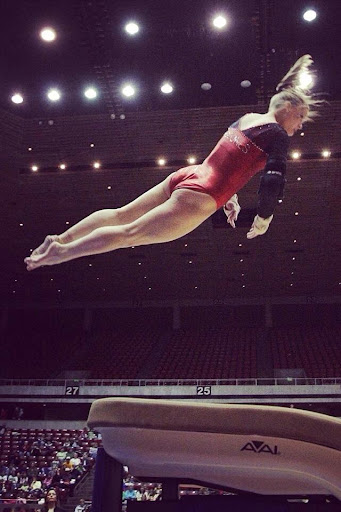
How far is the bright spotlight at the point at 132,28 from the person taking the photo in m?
8.17

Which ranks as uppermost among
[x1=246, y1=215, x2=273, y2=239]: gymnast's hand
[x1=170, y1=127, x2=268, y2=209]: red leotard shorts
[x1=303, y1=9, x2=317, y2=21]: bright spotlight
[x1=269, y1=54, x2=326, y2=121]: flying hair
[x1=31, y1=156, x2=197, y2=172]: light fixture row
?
[x1=31, y1=156, x2=197, y2=172]: light fixture row

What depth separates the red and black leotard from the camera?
2.38 meters

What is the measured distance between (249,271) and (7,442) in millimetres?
9669

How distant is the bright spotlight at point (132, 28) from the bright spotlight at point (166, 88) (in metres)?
1.36

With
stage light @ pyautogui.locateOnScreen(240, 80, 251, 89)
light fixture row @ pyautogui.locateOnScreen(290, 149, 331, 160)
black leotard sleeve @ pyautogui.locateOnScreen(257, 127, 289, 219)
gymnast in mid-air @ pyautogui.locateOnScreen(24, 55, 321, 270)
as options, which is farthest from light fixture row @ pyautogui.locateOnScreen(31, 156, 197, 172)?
black leotard sleeve @ pyautogui.locateOnScreen(257, 127, 289, 219)

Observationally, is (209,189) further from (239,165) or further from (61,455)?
(61,455)

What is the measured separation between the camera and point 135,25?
8188 mm

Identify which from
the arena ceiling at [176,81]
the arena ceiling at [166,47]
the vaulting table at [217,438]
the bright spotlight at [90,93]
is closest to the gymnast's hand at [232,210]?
the vaulting table at [217,438]

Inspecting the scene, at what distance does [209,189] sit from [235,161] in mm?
179

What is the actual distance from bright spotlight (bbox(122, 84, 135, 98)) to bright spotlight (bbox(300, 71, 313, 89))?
743 cm

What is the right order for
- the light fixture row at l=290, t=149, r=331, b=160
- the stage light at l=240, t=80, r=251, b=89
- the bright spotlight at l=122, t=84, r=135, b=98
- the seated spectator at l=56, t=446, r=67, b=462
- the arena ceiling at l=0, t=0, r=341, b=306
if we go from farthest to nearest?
1. the seated spectator at l=56, t=446, r=67, b=462
2. the light fixture row at l=290, t=149, r=331, b=160
3. the bright spotlight at l=122, t=84, r=135, b=98
4. the stage light at l=240, t=80, r=251, b=89
5. the arena ceiling at l=0, t=0, r=341, b=306

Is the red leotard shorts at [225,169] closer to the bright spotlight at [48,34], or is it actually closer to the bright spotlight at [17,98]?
the bright spotlight at [48,34]

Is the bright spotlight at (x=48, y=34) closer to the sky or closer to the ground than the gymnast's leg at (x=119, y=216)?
closer to the sky

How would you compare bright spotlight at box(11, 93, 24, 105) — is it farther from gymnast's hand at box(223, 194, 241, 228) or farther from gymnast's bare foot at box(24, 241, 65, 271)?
gymnast's bare foot at box(24, 241, 65, 271)
